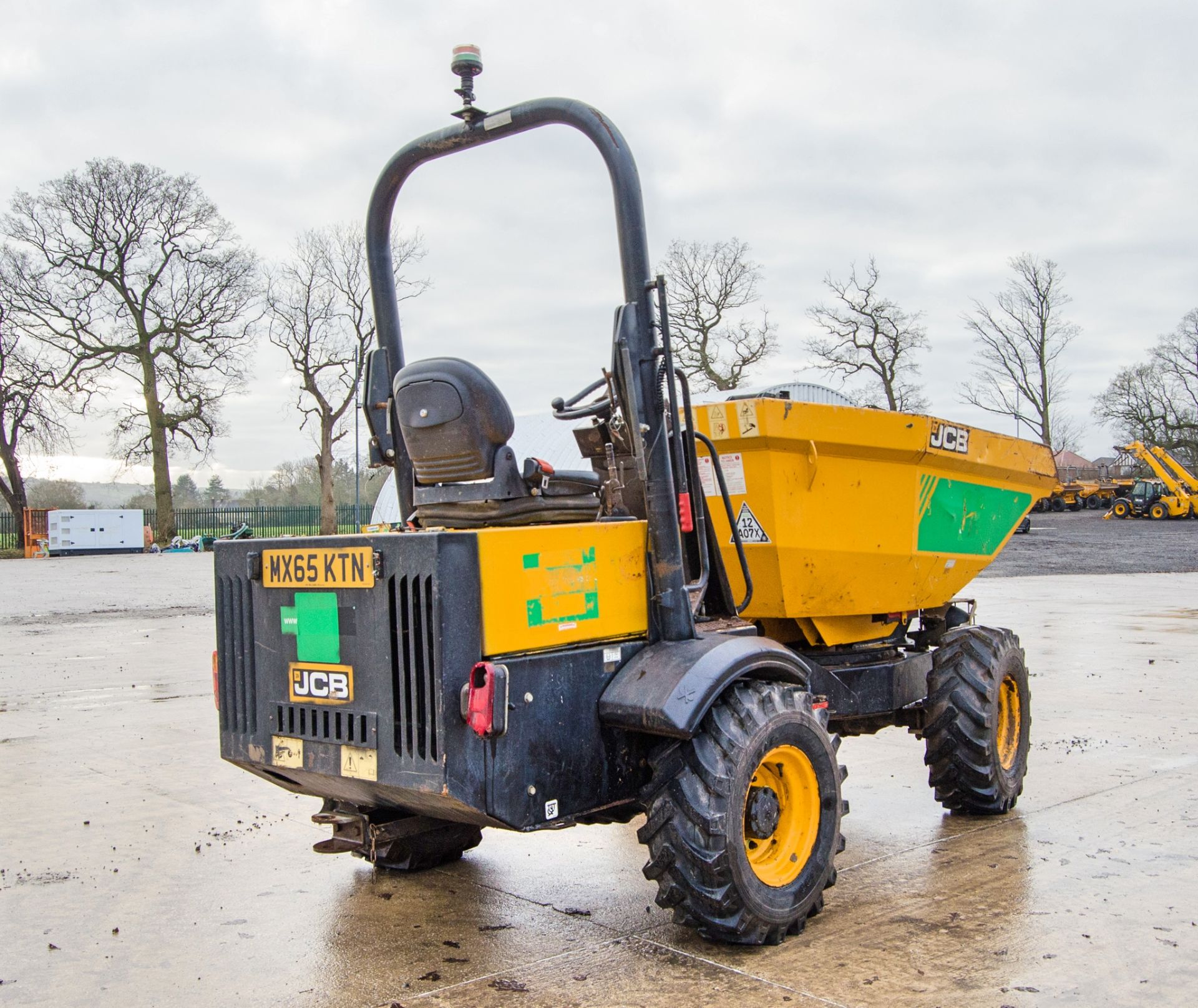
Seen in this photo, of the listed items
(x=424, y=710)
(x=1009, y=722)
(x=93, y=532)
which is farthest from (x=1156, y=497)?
(x=424, y=710)

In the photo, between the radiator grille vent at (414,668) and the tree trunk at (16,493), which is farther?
the tree trunk at (16,493)

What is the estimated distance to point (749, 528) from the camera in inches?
191

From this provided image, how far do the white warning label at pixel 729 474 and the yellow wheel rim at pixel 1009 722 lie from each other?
6.35ft

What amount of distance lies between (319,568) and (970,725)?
3128mm

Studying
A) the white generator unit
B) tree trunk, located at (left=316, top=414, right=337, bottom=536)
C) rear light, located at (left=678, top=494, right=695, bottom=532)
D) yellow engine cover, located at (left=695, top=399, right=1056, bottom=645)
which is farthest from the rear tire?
the white generator unit

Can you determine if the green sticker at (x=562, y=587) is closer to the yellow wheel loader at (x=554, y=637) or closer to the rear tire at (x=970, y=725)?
the yellow wheel loader at (x=554, y=637)

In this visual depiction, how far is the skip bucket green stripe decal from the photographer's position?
548cm

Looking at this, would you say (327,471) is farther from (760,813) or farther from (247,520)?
(760,813)

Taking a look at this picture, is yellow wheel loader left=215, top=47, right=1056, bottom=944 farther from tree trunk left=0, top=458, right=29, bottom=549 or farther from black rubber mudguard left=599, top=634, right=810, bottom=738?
tree trunk left=0, top=458, right=29, bottom=549

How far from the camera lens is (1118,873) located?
15.3 ft

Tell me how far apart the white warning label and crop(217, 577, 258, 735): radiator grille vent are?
186 cm

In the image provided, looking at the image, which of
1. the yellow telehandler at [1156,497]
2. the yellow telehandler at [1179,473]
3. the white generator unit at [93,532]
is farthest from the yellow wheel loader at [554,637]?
the yellow telehandler at [1179,473]

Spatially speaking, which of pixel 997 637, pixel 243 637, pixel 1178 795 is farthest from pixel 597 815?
pixel 1178 795

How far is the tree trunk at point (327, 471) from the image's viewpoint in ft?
117
